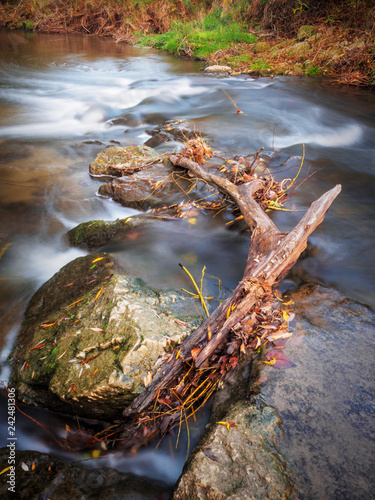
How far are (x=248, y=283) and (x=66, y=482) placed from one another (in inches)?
69.1

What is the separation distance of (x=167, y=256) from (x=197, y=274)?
430 mm

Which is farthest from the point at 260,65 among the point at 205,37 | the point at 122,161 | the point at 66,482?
the point at 66,482

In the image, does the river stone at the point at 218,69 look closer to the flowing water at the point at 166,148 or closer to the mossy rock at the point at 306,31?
the flowing water at the point at 166,148

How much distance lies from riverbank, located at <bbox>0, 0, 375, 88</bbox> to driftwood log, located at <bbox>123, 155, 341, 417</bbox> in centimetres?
971

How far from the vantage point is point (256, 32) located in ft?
51.6

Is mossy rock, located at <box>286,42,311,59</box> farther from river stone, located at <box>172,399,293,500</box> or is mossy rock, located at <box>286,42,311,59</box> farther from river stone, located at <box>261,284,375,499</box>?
river stone, located at <box>172,399,293,500</box>

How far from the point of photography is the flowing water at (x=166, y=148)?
3.27 m

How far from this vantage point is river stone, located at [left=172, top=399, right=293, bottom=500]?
5.23ft

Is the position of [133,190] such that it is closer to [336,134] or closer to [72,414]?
[72,414]

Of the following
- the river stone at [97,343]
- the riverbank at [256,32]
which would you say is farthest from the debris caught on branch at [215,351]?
the riverbank at [256,32]

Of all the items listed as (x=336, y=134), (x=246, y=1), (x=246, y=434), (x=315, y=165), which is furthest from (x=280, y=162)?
(x=246, y=1)

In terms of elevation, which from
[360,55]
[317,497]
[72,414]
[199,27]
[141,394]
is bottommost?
[72,414]

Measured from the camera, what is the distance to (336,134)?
7480 mm

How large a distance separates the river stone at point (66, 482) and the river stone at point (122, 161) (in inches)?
173
